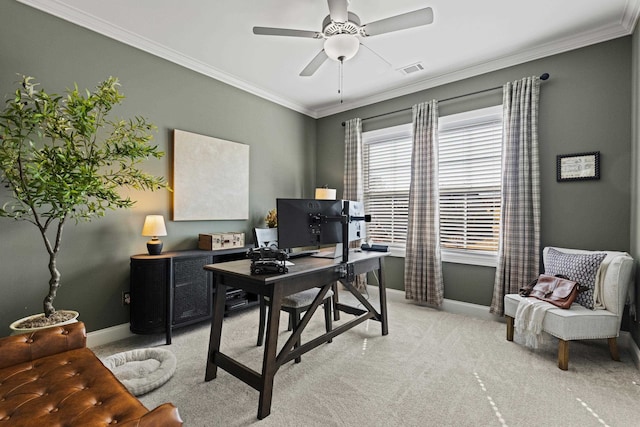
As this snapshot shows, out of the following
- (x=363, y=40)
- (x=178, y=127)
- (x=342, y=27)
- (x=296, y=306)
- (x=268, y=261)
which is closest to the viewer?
(x=268, y=261)

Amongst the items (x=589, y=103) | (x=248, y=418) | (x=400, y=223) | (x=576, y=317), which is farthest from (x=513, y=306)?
(x=248, y=418)

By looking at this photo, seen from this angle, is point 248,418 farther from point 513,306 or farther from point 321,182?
point 321,182

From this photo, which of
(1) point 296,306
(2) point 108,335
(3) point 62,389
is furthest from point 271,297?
(2) point 108,335

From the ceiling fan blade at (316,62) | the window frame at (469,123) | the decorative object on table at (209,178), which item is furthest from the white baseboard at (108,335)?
the window frame at (469,123)

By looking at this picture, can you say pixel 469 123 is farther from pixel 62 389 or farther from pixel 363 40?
pixel 62 389

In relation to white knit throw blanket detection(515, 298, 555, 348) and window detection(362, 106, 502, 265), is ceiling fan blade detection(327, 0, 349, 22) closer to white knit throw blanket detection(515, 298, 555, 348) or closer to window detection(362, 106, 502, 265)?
window detection(362, 106, 502, 265)

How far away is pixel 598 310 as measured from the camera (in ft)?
8.09

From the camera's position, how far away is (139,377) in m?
2.21

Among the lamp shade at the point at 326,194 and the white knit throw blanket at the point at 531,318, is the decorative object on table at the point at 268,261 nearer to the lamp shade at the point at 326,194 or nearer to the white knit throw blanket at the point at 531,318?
the white knit throw blanket at the point at 531,318

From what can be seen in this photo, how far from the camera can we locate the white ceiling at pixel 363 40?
2.55m

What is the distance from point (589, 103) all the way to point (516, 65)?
84 centimetres

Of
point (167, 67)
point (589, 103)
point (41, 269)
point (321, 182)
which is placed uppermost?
point (167, 67)

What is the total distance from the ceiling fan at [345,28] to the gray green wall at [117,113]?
5.22 feet

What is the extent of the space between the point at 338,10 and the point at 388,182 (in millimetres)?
2744
